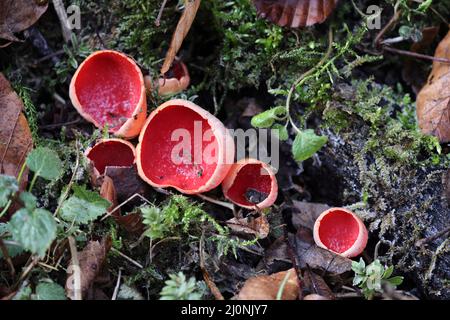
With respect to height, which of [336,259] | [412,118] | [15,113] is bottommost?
[336,259]

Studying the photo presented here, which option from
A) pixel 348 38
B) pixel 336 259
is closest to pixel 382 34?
pixel 348 38

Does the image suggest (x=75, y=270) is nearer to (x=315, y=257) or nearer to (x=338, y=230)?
(x=315, y=257)

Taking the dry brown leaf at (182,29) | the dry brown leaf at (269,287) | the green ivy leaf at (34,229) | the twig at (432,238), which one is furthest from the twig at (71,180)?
the twig at (432,238)

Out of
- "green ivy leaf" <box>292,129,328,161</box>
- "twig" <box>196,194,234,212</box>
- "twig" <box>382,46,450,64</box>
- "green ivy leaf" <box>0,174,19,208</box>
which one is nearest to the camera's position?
"green ivy leaf" <box>0,174,19,208</box>

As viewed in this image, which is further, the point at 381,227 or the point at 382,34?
the point at 382,34

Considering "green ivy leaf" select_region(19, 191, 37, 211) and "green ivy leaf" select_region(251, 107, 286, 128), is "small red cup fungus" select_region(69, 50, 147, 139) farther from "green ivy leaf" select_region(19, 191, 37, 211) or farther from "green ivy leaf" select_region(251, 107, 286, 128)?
"green ivy leaf" select_region(19, 191, 37, 211)

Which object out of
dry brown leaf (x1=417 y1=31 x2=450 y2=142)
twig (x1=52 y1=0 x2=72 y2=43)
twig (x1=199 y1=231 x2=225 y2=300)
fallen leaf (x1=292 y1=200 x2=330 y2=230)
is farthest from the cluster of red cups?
dry brown leaf (x1=417 y1=31 x2=450 y2=142)

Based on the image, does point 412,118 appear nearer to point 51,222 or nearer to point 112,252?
point 112,252
